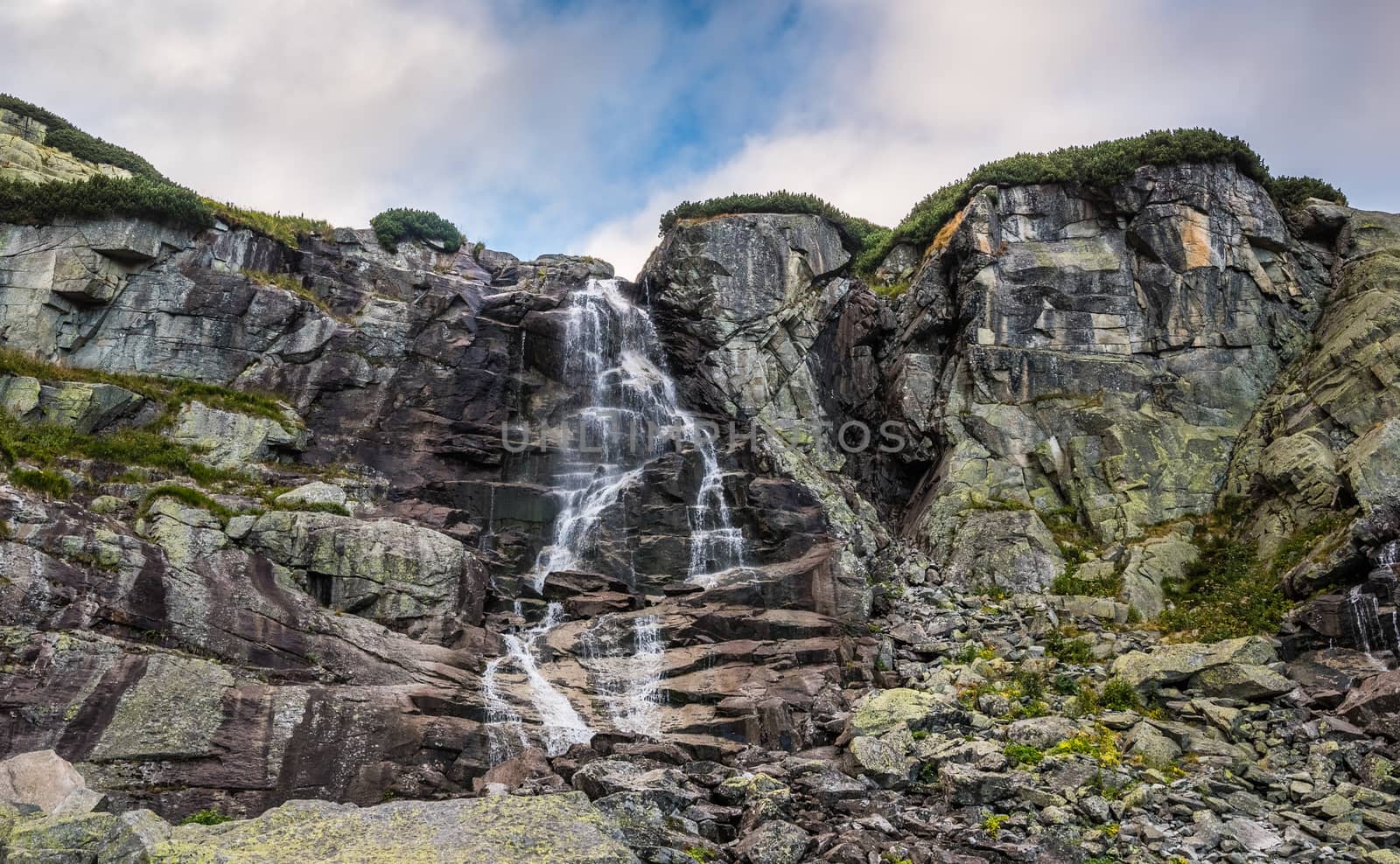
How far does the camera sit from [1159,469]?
3169 centimetres

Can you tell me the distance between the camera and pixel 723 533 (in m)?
31.3

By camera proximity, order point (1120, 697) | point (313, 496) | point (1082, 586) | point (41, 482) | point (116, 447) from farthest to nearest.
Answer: point (1082, 586) → point (116, 447) → point (313, 496) → point (41, 482) → point (1120, 697)

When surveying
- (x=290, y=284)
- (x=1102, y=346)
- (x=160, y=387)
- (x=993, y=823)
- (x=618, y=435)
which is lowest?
(x=993, y=823)

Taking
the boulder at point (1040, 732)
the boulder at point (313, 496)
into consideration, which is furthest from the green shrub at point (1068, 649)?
the boulder at point (313, 496)

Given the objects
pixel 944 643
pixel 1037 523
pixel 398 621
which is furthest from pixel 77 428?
pixel 1037 523

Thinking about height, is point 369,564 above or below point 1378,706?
above

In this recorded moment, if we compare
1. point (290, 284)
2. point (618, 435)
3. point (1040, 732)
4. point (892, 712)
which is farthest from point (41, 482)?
point (1040, 732)

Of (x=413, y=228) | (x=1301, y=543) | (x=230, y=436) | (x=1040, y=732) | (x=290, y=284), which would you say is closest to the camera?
(x=1040, y=732)

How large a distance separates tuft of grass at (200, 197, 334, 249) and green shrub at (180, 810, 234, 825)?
97.6 ft

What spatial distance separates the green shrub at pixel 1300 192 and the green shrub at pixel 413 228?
42.4 meters

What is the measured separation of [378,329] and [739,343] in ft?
55.8

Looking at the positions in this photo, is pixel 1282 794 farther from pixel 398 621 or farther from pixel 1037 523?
pixel 398 621

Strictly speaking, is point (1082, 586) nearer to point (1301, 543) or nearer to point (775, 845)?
point (1301, 543)

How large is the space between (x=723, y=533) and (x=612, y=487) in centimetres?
539
